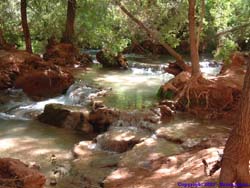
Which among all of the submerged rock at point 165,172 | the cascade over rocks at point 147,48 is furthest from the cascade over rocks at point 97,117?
the cascade over rocks at point 147,48

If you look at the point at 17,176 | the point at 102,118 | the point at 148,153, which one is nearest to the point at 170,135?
the point at 148,153

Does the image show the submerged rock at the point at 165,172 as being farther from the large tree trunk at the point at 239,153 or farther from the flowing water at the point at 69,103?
the flowing water at the point at 69,103

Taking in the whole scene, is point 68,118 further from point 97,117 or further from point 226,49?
point 226,49

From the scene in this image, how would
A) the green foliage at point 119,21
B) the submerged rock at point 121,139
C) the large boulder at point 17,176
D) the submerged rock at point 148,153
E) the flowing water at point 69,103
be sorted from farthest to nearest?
1. the green foliage at point 119,21
2. the flowing water at point 69,103
3. the submerged rock at point 121,139
4. the submerged rock at point 148,153
5. the large boulder at point 17,176

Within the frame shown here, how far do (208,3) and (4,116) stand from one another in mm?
7459

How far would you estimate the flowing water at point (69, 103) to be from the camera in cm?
985

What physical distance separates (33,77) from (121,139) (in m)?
6.55

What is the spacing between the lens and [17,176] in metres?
5.70

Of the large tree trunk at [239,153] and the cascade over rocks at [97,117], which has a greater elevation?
the large tree trunk at [239,153]

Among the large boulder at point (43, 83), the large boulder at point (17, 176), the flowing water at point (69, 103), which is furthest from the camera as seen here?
the large boulder at point (43, 83)

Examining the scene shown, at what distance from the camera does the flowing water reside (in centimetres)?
985

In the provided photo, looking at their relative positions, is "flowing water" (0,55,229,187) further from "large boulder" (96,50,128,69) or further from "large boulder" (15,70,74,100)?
"large boulder" (96,50,128,69)

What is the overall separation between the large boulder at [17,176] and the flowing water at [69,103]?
257 centimetres

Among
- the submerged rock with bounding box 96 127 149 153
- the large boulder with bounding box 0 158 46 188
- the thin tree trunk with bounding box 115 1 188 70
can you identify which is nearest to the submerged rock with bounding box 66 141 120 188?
the submerged rock with bounding box 96 127 149 153
